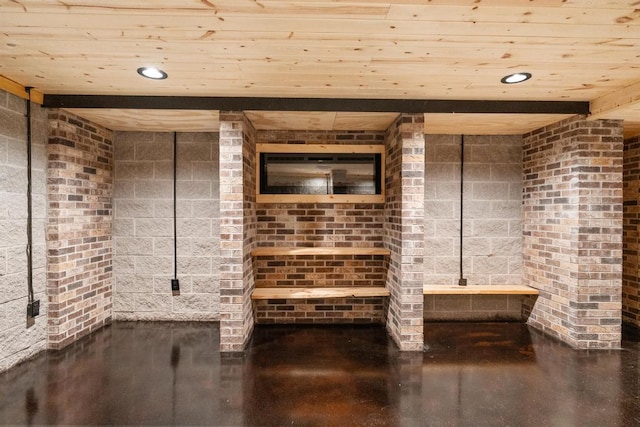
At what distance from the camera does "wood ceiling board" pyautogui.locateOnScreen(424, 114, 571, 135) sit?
323 centimetres

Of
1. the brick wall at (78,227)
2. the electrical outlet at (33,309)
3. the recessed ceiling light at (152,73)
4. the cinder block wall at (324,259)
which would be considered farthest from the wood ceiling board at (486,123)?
the electrical outlet at (33,309)

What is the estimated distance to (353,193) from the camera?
12.6ft

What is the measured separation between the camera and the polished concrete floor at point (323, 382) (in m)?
2.18

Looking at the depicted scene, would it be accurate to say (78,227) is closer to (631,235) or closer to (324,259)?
(324,259)

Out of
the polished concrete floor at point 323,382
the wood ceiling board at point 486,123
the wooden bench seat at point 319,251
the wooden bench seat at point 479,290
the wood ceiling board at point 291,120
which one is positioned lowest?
the polished concrete floor at point 323,382

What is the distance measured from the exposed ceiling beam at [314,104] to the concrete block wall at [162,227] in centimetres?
Result: 90

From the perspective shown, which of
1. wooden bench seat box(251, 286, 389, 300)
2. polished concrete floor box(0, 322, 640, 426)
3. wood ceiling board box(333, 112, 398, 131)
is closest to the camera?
polished concrete floor box(0, 322, 640, 426)

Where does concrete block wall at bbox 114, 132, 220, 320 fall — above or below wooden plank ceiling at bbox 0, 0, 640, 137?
below

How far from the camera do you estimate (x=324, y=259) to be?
393cm

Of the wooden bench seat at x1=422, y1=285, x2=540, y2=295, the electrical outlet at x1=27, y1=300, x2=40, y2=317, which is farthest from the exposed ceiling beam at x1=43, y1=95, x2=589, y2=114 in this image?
the wooden bench seat at x1=422, y1=285, x2=540, y2=295

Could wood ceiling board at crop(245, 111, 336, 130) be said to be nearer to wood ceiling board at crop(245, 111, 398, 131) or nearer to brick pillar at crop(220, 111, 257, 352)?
wood ceiling board at crop(245, 111, 398, 131)

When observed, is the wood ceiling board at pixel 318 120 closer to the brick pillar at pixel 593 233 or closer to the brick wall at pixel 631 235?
the brick pillar at pixel 593 233

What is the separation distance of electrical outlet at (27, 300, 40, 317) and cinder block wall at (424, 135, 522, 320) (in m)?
3.86

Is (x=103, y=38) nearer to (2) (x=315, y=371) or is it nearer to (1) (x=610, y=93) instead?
(2) (x=315, y=371)
